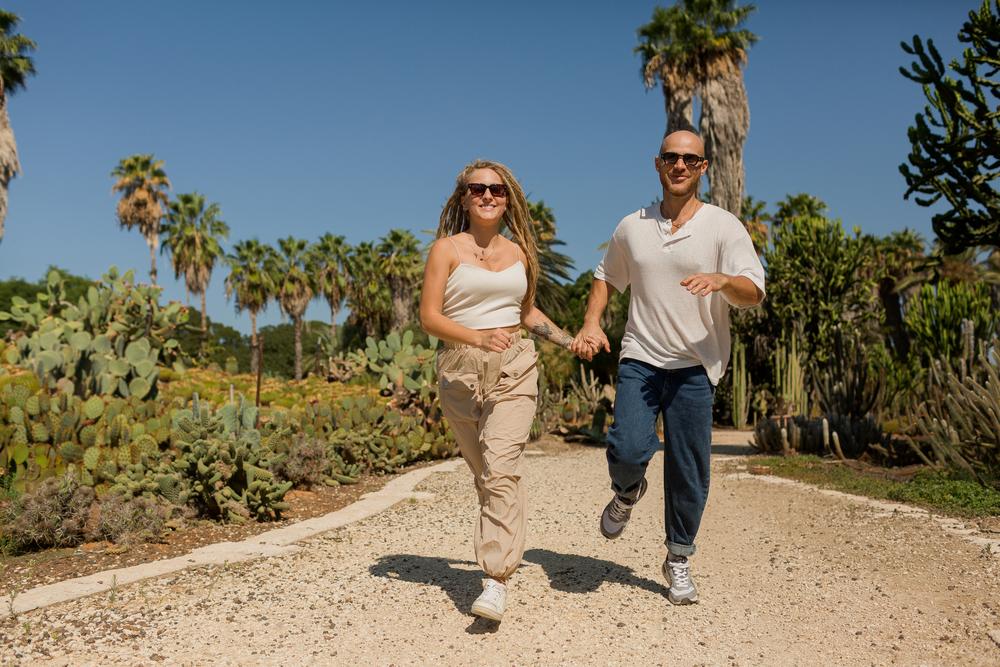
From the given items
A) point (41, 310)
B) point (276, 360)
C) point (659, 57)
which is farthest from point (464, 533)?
point (276, 360)

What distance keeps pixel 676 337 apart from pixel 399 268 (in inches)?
1444

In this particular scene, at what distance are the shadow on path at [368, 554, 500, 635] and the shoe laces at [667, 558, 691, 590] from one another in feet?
3.02

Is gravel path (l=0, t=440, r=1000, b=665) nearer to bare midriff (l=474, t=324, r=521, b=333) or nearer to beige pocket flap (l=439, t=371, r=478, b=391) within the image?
beige pocket flap (l=439, t=371, r=478, b=391)

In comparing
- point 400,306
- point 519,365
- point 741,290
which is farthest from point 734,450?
point 400,306

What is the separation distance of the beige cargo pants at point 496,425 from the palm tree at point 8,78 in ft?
91.1

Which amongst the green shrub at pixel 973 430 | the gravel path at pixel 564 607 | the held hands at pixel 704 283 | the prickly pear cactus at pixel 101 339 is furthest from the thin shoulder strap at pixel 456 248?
the prickly pear cactus at pixel 101 339

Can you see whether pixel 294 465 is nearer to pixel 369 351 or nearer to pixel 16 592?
pixel 16 592

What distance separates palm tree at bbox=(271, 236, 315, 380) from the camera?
43938 mm

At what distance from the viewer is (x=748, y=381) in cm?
2020

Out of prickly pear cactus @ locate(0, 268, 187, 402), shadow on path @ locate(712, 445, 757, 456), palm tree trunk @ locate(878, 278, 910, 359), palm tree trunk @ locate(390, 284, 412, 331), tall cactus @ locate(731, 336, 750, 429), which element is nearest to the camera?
prickly pear cactus @ locate(0, 268, 187, 402)

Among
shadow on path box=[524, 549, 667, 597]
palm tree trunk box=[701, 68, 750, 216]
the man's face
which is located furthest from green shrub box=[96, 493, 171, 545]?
palm tree trunk box=[701, 68, 750, 216]

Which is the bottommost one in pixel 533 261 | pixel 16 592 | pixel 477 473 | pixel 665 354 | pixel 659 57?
pixel 16 592

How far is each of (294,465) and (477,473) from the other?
4082 millimetres

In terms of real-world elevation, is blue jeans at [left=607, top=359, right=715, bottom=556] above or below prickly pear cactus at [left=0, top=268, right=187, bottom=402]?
below
